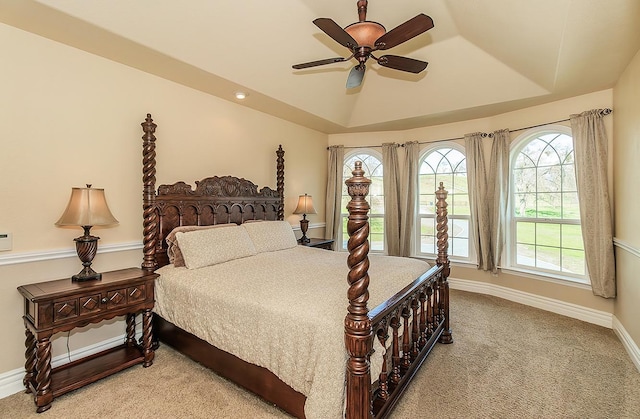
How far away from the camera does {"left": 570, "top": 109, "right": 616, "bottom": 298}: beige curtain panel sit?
3.25m

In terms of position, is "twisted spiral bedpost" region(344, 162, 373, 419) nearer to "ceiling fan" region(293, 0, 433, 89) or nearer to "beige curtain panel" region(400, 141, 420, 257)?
"ceiling fan" region(293, 0, 433, 89)

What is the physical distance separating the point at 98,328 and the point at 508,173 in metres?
5.09

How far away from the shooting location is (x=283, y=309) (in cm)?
182

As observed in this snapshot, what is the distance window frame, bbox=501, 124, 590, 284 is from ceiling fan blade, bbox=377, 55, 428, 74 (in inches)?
96.1

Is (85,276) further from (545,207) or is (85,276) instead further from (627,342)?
(545,207)

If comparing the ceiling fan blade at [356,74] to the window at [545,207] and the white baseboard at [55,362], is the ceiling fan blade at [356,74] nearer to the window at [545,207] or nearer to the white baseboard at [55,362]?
the window at [545,207]

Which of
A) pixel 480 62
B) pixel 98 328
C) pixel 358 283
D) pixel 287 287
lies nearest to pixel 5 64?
pixel 98 328

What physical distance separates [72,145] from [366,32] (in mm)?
2557

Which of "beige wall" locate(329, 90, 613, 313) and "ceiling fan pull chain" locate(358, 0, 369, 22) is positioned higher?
"ceiling fan pull chain" locate(358, 0, 369, 22)

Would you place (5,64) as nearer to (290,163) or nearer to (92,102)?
(92,102)

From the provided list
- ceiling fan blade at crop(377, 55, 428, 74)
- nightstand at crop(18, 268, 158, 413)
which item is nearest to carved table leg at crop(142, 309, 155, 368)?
nightstand at crop(18, 268, 158, 413)

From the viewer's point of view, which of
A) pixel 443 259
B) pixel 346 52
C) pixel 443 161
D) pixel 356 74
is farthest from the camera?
pixel 443 161

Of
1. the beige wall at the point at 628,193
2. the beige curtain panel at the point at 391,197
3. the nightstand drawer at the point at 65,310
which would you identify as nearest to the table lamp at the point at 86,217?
the nightstand drawer at the point at 65,310

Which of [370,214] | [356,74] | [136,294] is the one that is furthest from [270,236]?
[370,214]
